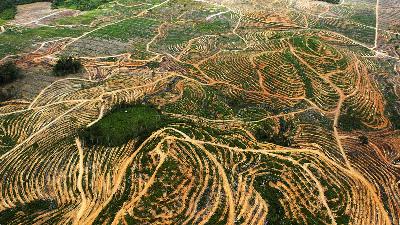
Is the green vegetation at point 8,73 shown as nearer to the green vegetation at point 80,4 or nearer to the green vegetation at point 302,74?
the green vegetation at point 80,4

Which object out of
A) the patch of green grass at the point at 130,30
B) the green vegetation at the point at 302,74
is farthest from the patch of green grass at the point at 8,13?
the green vegetation at the point at 302,74

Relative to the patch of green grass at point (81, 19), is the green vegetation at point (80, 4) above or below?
below

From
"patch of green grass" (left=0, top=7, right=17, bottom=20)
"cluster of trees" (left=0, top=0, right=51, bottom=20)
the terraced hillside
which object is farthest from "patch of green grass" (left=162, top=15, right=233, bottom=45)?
"cluster of trees" (left=0, top=0, right=51, bottom=20)

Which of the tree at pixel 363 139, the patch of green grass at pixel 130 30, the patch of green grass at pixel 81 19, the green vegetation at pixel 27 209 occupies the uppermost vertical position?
the tree at pixel 363 139

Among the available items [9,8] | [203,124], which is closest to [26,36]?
[9,8]

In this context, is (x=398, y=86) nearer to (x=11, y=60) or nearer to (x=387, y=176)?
(x=387, y=176)
